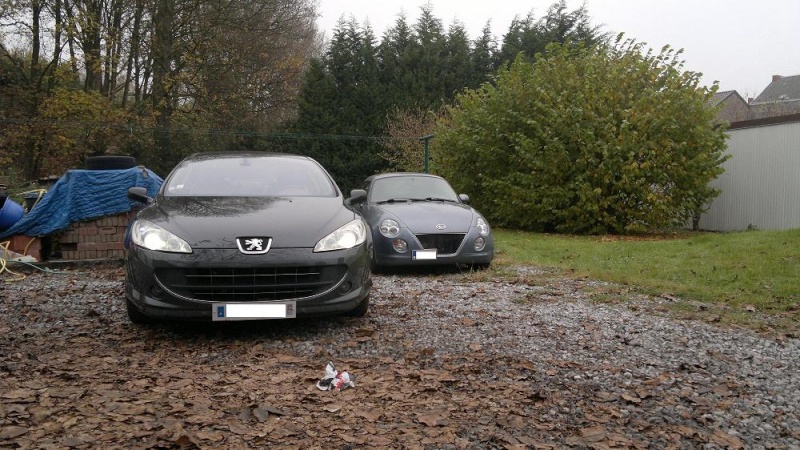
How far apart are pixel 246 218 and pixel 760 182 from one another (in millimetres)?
14192

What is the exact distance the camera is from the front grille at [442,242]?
8453 millimetres

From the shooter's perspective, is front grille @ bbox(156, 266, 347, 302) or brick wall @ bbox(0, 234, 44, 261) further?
brick wall @ bbox(0, 234, 44, 261)

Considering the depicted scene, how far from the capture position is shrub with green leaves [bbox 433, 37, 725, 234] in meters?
14.0

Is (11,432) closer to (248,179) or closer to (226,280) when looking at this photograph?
(226,280)

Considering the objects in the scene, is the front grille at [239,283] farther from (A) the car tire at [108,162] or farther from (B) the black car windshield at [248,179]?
(A) the car tire at [108,162]

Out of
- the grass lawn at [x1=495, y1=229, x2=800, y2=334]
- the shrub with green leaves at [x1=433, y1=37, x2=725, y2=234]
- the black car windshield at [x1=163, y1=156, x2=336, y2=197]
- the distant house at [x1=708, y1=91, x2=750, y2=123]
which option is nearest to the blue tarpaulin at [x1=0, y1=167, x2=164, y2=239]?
the black car windshield at [x1=163, y1=156, x2=336, y2=197]

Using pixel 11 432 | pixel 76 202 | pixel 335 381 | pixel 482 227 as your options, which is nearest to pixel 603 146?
pixel 482 227

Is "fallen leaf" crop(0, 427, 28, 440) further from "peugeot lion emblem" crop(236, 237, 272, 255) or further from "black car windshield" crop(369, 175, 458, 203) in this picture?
"black car windshield" crop(369, 175, 458, 203)

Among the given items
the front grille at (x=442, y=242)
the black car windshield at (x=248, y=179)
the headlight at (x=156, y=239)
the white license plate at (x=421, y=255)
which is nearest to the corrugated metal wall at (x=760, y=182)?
the front grille at (x=442, y=242)

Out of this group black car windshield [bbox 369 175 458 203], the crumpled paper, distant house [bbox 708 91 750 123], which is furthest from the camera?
distant house [bbox 708 91 750 123]

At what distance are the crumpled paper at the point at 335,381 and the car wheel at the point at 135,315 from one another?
6.47ft

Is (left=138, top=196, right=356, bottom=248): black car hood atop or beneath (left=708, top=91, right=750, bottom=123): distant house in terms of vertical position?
beneath

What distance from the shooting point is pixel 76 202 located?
8.68 meters

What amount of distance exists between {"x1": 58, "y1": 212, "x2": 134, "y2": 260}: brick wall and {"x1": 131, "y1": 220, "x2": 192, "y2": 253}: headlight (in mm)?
4079
